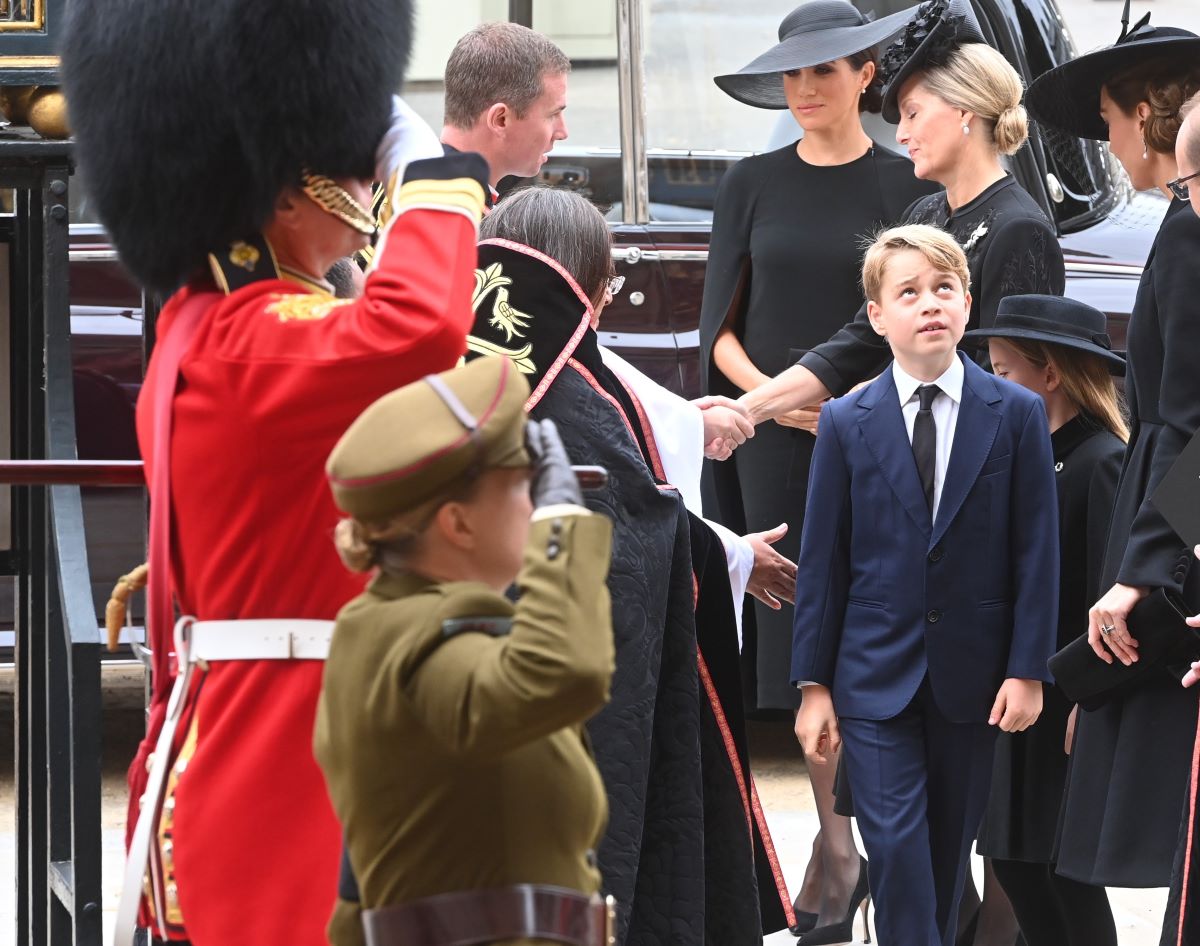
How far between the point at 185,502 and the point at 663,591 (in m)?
1.38

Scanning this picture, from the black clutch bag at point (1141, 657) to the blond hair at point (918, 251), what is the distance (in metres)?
0.87

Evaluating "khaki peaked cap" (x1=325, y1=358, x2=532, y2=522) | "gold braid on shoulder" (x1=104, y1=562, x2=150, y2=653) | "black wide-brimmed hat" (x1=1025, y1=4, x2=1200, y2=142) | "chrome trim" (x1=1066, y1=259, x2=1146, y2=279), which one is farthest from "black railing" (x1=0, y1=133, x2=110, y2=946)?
"chrome trim" (x1=1066, y1=259, x2=1146, y2=279)

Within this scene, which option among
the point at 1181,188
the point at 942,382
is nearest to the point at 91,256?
the point at 942,382

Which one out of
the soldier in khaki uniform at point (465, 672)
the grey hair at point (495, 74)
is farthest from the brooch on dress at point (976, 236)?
the soldier in khaki uniform at point (465, 672)

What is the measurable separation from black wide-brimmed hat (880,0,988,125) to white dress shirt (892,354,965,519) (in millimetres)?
1090

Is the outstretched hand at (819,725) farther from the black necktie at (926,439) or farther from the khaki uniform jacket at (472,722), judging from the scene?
the khaki uniform jacket at (472,722)

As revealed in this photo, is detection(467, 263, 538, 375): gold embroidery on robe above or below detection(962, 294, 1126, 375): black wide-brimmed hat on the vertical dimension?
above

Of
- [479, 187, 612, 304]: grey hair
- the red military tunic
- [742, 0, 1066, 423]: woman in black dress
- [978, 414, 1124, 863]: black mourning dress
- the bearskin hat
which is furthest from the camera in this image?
[742, 0, 1066, 423]: woman in black dress

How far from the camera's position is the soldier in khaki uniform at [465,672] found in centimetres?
184

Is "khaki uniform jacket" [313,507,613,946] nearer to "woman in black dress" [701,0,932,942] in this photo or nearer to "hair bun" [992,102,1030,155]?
"hair bun" [992,102,1030,155]

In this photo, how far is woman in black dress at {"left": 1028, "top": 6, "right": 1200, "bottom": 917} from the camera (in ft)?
11.5

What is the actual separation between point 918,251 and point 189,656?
7.32ft

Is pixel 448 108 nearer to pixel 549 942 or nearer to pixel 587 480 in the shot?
pixel 587 480

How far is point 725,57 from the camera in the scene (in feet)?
21.4
